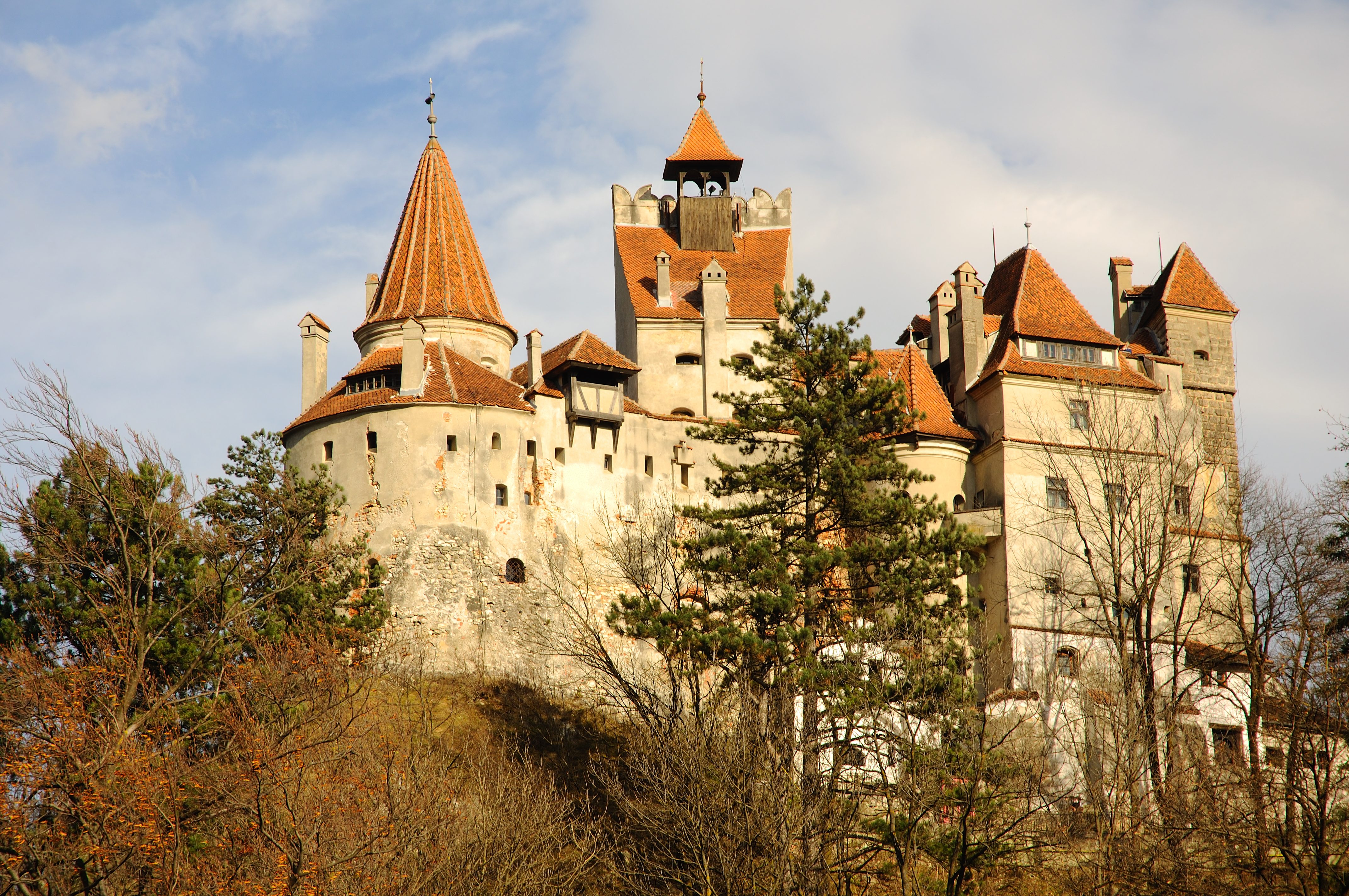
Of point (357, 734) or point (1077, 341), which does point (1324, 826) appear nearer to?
point (357, 734)

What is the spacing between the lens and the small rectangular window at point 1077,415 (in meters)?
44.0

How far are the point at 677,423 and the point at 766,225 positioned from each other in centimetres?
1202

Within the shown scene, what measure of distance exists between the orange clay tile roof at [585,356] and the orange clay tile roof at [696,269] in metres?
4.04

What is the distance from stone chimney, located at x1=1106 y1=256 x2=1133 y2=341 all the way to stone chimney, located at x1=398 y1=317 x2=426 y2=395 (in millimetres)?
23026

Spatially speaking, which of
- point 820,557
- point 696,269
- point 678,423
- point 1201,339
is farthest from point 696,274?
point 820,557

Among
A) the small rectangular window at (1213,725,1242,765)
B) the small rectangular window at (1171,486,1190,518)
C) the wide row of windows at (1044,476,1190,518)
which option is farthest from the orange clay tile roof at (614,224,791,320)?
the small rectangular window at (1213,725,1242,765)

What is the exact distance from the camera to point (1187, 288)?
A: 167 feet

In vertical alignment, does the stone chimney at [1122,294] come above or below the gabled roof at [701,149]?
below

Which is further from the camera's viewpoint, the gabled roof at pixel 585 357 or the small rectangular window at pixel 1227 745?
the gabled roof at pixel 585 357

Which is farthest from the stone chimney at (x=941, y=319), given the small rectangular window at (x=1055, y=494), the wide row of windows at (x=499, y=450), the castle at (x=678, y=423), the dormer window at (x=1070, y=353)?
the wide row of windows at (x=499, y=450)

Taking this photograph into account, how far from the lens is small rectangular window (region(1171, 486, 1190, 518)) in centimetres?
3878

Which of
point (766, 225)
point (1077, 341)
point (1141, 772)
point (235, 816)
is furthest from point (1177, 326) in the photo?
point (235, 816)

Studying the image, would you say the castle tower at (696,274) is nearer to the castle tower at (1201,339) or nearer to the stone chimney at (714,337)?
the stone chimney at (714,337)

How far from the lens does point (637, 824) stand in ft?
96.4
